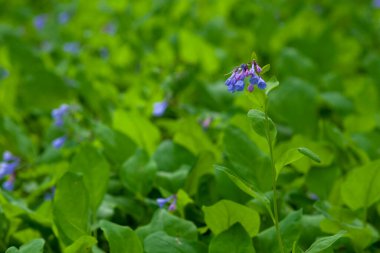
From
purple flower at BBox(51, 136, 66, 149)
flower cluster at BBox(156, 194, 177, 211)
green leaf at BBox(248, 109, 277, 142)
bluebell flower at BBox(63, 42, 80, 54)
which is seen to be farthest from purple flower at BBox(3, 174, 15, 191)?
bluebell flower at BBox(63, 42, 80, 54)

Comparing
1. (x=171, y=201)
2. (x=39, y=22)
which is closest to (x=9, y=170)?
(x=171, y=201)

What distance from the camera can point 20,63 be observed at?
2.99 metres

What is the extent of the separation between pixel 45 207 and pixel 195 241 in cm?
45

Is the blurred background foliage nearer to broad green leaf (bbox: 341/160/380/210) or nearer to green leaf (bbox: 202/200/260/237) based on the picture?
broad green leaf (bbox: 341/160/380/210)

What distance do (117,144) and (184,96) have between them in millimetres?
710

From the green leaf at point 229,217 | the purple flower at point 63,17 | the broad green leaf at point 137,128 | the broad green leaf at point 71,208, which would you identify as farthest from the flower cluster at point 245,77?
the purple flower at point 63,17

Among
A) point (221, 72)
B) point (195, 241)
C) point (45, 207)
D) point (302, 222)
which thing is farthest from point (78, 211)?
point (221, 72)

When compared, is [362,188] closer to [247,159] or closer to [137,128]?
[247,159]

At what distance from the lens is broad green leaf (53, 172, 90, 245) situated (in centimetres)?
157

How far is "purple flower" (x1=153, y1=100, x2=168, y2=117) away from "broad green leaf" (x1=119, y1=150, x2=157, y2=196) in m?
0.52

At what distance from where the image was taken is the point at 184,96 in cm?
263

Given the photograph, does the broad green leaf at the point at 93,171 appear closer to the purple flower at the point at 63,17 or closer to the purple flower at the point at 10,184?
the purple flower at the point at 10,184

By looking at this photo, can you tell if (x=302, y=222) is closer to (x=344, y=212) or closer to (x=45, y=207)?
(x=344, y=212)

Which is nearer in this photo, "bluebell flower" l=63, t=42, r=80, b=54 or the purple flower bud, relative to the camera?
the purple flower bud
